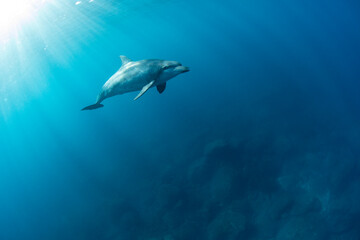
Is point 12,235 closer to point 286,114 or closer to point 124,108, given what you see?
point 124,108

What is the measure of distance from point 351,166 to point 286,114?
22.6 feet

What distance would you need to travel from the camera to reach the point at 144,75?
7359mm

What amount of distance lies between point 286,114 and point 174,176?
12.8 m

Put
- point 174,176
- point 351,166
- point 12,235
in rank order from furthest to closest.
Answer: point 12,235 < point 174,176 < point 351,166

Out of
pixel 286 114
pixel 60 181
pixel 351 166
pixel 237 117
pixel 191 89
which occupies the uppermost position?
pixel 191 89

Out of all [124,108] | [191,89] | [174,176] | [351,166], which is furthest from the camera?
[124,108]

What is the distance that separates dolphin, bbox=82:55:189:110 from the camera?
23.2 feet

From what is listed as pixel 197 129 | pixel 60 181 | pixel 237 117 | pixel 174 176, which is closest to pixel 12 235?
pixel 60 181

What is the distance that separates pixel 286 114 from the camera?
20438 mm

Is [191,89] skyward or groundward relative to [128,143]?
skyward

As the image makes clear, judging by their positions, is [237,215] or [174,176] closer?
[237,215]

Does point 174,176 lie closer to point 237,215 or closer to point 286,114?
point 237,215

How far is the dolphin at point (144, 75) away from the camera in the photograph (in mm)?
7062

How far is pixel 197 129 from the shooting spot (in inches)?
843
